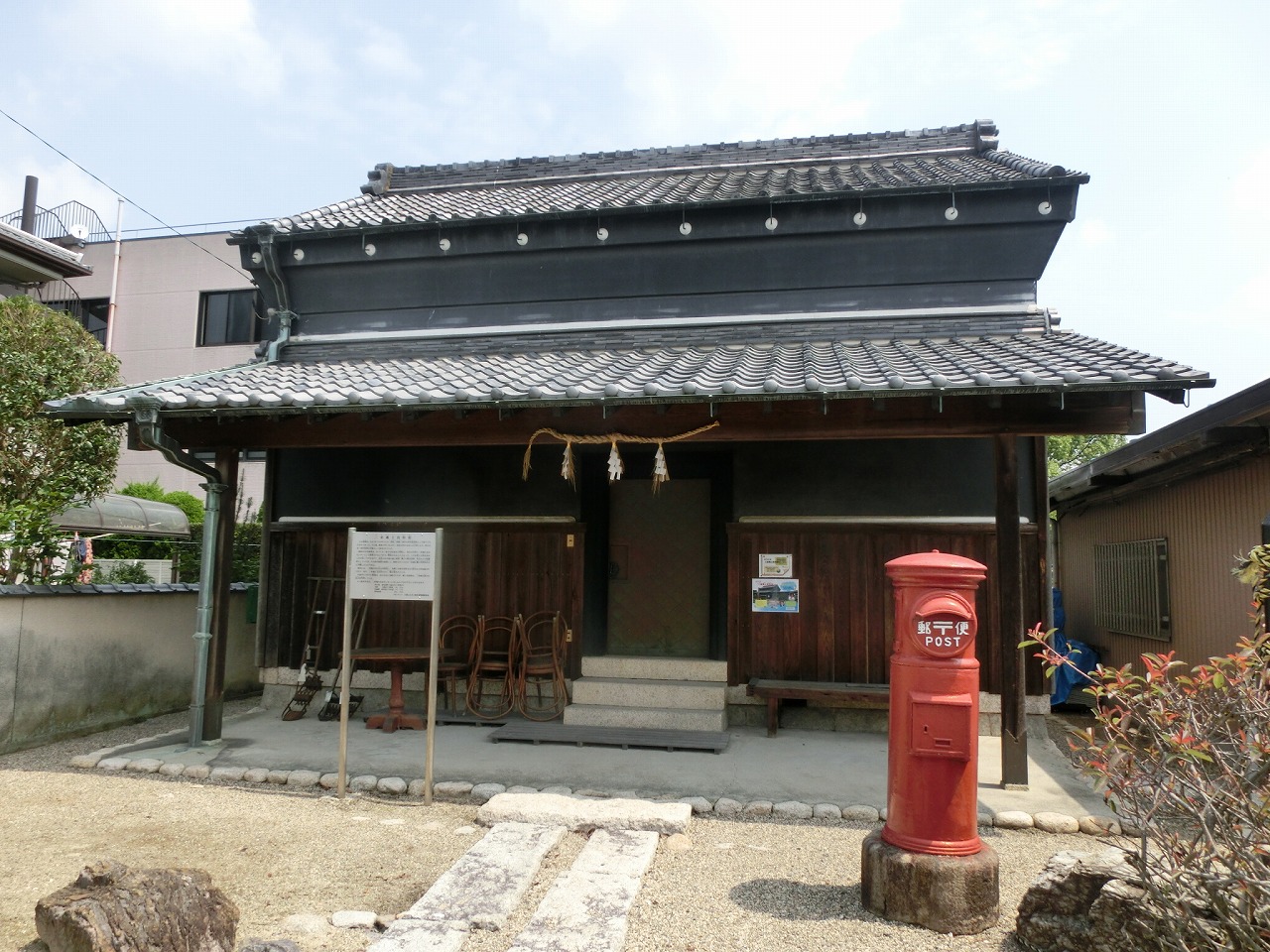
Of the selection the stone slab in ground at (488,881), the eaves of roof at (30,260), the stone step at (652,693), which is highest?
the eaves of roof at (30,260)

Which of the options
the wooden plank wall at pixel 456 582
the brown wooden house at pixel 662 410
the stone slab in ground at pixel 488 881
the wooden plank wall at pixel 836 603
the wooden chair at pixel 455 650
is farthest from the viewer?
the wooden plank wall at pixel 456 582

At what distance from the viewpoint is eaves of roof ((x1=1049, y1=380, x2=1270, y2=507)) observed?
21.5 feet

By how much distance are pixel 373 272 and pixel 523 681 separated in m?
5.12

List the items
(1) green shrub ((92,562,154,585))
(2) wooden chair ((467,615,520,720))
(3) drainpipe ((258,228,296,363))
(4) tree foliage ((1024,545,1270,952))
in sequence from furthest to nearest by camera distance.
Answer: (1) green shrub ((92,562,154,585)), (3) drainpipe ((258,228,296,363)), (2) wooden chair ((467,615,520,720)), (4) tree foliage ((1024,545,1270,952))

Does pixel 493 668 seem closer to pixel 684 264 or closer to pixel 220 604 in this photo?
pixel 220 604

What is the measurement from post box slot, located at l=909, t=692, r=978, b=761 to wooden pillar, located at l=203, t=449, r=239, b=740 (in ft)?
19.4

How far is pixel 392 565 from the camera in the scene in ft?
20.0

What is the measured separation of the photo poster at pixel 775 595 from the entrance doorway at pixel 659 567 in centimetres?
96

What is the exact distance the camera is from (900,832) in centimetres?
400

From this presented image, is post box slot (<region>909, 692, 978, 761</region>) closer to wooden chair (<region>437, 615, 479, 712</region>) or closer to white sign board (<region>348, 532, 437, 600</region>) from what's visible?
white sign board (<region>348, 532, 437, 600</region>)

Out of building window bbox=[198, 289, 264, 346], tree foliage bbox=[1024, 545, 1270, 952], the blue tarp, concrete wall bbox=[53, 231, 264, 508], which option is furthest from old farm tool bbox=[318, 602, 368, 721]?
building window bbox=[198, 289, 264, 346]

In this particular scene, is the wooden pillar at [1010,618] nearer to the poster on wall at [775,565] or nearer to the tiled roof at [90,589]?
the poster on wall at [775,565]

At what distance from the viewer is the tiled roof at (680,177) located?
9469 mm

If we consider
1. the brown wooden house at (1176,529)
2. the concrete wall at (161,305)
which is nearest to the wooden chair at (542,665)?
the brown wooden house at (1176,529)
